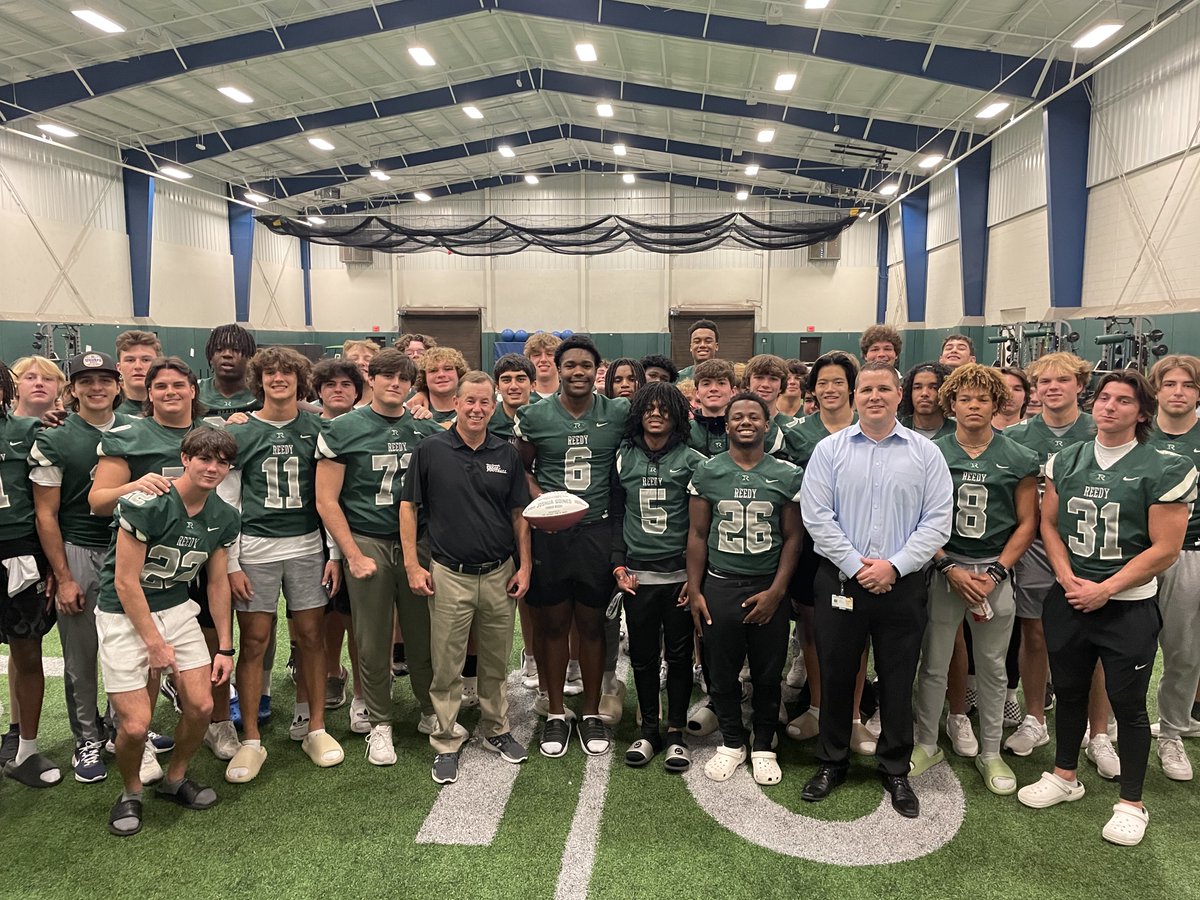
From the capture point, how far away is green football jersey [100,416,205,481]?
3090mm

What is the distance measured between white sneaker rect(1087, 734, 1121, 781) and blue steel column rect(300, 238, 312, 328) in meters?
23.6

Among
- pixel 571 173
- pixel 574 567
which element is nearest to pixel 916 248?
pixel 571 173

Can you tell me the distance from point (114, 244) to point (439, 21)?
30.4ft

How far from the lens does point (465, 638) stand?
11.5 feet

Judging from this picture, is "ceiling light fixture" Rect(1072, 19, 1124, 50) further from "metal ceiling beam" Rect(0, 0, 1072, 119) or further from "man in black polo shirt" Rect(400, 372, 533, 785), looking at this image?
"man in black polo shirt" Rect(400, 372, 533, 785)

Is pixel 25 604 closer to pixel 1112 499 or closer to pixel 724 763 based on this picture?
pixel 724 763

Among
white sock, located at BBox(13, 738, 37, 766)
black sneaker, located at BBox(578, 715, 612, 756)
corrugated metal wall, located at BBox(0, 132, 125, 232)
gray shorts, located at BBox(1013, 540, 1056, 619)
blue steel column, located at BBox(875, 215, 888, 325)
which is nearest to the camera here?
white sock, located at BBox(13, 738, 37, 766)

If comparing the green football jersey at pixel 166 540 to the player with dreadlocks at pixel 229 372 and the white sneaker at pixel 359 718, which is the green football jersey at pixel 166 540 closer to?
the player with dreadlocks at pixel 229 372

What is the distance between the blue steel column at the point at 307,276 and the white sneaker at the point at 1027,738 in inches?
919

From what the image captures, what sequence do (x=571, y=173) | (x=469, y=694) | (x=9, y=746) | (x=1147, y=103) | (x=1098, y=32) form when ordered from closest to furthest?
(x=9, y=746), (x=469, y=694), (x=1098, y=32), (x=1147, y=103), (x=571, y=173)

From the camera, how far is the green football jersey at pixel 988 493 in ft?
10.5

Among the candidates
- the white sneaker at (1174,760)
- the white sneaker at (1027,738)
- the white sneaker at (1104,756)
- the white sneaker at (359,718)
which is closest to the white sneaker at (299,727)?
the white sneaker at (359,718)

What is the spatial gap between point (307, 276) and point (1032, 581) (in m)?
23.6

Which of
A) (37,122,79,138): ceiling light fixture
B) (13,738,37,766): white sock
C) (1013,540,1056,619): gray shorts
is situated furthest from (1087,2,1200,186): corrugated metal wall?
(37,122,79,138): ceiling light fixture
